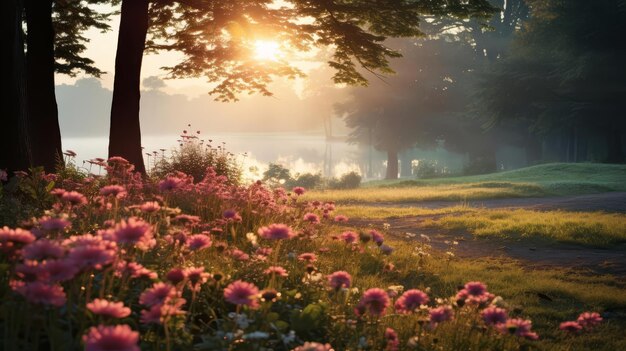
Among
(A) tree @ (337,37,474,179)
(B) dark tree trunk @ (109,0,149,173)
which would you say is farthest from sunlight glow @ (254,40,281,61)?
(A) tree @ (337,37,474,179)

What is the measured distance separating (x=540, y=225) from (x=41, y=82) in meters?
11.3

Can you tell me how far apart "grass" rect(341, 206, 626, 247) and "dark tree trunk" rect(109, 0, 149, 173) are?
5.66 m

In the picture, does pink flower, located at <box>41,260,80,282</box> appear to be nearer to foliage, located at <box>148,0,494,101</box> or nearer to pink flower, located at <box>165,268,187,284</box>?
pink flower, located at <box>165,268,187,284</box>

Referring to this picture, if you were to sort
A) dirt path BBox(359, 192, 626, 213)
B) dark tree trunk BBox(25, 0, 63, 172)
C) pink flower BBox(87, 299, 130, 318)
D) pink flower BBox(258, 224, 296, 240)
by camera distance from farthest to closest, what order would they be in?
1. dirt path BBox(359, 192, 626, 213)
2. dark tree trunk BBox(25, 0, 63, 172)
3. pink flower BBox(258, 224, 296, 240)
4. pink flower BBox(87, 299, 130, 318)

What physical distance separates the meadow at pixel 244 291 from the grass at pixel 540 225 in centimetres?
252

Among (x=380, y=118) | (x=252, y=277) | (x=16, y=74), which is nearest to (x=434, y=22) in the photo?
(x=380, y=118)

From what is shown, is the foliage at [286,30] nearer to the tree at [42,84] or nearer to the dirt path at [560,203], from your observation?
the tree at [42,84]

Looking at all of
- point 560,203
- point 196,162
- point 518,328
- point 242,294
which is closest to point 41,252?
point 242,294

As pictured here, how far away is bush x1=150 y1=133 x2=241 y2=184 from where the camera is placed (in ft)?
52.3

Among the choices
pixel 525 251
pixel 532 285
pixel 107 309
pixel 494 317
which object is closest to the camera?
pixel 107 309

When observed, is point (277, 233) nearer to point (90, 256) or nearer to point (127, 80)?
point (90, 256)

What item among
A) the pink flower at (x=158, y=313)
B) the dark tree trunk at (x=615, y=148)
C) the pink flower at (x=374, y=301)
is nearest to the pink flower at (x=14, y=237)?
the pink flower at (x=158, y=313)

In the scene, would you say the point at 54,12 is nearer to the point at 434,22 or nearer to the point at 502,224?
the point at 502,224

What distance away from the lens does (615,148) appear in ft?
118
